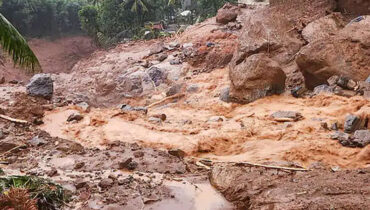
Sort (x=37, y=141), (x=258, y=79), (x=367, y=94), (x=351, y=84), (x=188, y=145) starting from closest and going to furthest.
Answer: (x=188, y=145), (x=367, y=94), (x=37, y=141), (x=351, y=84), (x=258, y=79)

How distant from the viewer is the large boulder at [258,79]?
8.66 m

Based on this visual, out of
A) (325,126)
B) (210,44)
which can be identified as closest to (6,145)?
(325,126)

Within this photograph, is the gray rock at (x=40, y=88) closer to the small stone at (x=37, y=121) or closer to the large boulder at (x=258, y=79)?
the small stone at (x=37, y=121)

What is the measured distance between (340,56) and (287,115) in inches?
82.7

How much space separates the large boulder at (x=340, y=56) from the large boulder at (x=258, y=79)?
0.62 meters

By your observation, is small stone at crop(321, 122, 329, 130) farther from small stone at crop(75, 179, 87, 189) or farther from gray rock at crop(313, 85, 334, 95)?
small stone at crop(75, 179, 87, 189)

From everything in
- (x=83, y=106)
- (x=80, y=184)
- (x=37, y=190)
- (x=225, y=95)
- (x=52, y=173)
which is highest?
(x=37, y=190)

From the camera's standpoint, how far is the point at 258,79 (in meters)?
8.72

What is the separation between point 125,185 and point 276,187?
2028 millimetres

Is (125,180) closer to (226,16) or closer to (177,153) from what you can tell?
(177,153)

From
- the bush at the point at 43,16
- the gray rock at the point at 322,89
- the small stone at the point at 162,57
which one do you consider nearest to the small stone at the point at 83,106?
the small stone at the point at 162,57

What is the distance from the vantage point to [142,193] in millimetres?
4758

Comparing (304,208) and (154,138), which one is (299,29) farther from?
(304,208)

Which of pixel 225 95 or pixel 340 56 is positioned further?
pixel 225 95
